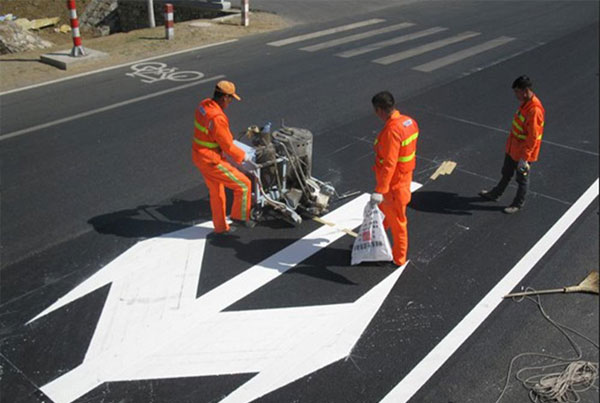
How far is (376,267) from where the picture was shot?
19.6 feet

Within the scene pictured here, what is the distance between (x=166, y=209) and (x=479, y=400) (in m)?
4.47

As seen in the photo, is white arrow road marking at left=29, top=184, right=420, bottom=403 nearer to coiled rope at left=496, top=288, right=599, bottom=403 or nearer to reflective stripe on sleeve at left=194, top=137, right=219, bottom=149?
reflective stripe on sleeve at left=194, top=137, right=219, bottom=149

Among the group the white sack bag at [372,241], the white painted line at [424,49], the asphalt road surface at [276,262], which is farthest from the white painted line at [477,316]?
the white painted line at [424,49]

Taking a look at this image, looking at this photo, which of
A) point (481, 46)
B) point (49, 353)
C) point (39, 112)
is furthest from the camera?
point (481, 46)

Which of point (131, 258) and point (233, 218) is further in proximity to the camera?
point (233, 218)

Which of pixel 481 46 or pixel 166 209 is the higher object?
pixel 481 46

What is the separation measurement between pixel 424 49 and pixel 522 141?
8929 millimetres

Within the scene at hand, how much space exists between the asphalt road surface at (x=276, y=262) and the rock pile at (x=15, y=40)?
4.16m

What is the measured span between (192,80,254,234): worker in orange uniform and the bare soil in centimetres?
754

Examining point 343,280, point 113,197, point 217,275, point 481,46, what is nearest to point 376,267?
point 343,280

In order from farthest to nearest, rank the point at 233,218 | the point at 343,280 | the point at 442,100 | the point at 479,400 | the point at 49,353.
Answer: the point at 442,100
the point at 233,218
the point at 343,280
the point at 49,353
the point at 479,400

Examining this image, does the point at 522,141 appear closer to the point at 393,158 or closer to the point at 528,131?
the point at 528,131

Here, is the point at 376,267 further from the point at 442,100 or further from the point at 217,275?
the point at 442,100

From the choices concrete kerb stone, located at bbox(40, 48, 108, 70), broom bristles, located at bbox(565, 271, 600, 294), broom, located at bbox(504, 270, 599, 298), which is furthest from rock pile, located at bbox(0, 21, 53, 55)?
broom bristles, located at bbox(565, 271, 600, 294)
